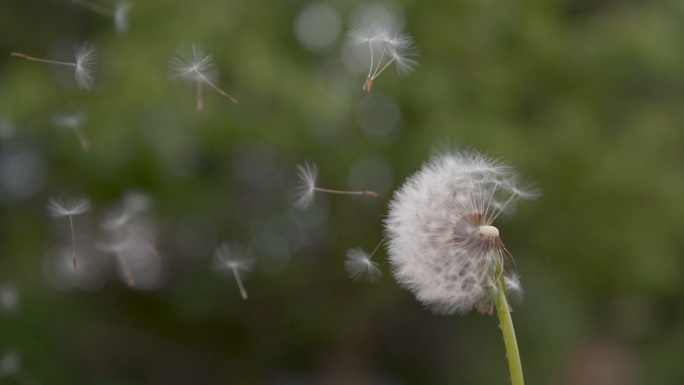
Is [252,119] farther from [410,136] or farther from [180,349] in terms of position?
[180,349]

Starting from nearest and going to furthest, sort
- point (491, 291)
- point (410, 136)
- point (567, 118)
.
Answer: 1. point (491, 291)
2. point (410, 136)
3. point (567, 118)

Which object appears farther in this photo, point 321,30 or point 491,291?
point 321,30

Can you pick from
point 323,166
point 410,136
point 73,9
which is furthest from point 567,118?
point 73,9

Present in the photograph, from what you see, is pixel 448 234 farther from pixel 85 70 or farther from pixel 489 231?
pixel 85 70

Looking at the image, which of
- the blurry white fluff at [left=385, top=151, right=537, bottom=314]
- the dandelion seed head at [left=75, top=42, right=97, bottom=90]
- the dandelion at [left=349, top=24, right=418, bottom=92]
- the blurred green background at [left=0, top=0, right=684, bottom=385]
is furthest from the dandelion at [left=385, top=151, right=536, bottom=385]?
the blurred green background at [left=0, top=0, right=684, bottom=385]

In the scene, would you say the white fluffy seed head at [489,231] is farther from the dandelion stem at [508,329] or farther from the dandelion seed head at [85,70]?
the dandelion seed head at [85,70]

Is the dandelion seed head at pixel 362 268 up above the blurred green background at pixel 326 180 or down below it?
below

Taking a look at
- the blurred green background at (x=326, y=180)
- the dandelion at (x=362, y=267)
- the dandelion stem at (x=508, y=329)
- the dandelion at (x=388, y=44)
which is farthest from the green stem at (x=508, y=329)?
the blurred green background at (x=326, y=180)
